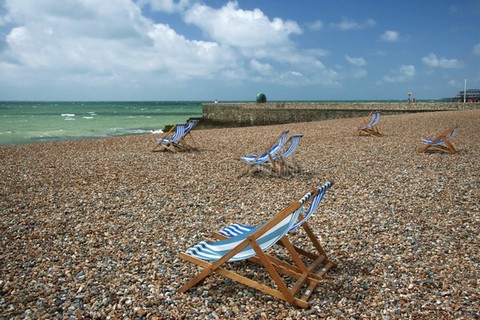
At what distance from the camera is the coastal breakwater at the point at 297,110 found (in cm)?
2650

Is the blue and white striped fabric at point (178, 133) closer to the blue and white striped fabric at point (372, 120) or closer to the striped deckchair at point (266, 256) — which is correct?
the blue and white striped fabric at point (372, 120)

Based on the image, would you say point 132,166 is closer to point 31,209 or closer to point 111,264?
point 31,209

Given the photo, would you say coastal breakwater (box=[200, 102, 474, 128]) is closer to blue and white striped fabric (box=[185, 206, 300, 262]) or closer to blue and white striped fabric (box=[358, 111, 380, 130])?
blue and white striped fabric (box=[358, 111, 380, 130])

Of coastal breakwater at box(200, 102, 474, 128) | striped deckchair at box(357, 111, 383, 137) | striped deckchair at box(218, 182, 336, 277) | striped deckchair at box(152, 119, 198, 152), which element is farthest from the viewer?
coastal breakwater at box(200, 102, 474, 128)

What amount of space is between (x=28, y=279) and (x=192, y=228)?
1.74 m

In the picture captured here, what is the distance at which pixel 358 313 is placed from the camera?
9.12ft

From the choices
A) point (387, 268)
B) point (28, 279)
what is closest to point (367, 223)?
point (387, 268)

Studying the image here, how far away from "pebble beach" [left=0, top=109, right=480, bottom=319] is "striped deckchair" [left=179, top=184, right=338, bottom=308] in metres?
0.10

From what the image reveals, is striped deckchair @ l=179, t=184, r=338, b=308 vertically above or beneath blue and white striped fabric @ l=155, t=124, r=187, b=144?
beneath

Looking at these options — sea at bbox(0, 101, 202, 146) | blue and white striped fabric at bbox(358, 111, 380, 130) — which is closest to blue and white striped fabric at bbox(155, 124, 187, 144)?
blue and white striped fabric at bbox(358, 111, 380, 130)

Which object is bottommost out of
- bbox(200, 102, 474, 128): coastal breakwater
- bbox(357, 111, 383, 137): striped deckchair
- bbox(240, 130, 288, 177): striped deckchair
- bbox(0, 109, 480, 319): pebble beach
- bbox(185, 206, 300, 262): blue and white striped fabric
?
bbox(0, 109, 480, 319): pebble beach

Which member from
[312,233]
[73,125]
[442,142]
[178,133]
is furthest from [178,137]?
[73,125]

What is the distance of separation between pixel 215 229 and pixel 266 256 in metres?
1.60

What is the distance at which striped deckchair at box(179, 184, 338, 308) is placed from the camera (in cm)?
284
